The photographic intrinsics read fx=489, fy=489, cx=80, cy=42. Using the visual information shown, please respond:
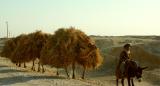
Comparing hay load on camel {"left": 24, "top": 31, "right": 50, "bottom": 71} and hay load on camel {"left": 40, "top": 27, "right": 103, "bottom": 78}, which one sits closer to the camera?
hay load on camel {"left": 40, "top": 27, "right": 103, "bottom": 78}

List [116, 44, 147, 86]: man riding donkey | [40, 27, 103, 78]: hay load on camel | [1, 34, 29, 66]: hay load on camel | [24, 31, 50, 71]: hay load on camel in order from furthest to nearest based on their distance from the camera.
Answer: [1, 34, 29, 66]: hay load on camel → [24, 31, 50, 71]: hay load on camel → [40, 27, 103, 78]: hay load on camel → [116, 44, 147, 86]: man riding donkey

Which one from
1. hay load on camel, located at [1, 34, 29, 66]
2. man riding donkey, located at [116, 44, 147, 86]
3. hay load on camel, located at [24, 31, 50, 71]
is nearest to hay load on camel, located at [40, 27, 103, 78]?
hay load on camel, located at [24, 31, 50, 71]

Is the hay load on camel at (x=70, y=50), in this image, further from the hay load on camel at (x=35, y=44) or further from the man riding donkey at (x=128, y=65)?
the man riding donkey at (x=128, y=65)

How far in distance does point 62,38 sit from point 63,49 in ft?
3.32

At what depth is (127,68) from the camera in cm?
2703

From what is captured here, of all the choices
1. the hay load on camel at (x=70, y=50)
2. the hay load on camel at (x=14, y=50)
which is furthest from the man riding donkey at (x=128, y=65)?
the hay load on camel at (x=14, y=50)

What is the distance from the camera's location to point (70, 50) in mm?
39656

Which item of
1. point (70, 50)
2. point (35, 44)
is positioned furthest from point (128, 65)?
point (35, 44)

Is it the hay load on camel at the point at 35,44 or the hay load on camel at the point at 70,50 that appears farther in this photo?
the hay load on camel at the point at 35,44

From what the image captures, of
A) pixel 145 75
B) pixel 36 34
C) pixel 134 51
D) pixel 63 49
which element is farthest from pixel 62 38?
pixel 134 51

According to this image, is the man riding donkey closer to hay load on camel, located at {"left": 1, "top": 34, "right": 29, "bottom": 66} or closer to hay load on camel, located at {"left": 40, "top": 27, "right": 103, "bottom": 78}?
hay load on camel, located at {"left": 40, "top": 27, "right": 103, "bottom": 78}

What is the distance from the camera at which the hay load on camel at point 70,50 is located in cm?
3949

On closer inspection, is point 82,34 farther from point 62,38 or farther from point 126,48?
point 126,48

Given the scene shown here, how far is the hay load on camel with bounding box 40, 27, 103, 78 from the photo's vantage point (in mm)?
39494
